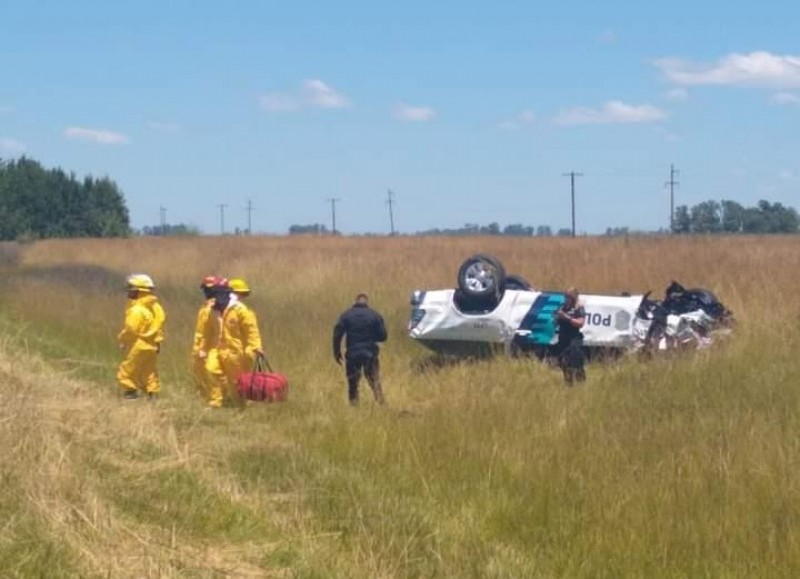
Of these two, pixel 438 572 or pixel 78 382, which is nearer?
pixel 438 572

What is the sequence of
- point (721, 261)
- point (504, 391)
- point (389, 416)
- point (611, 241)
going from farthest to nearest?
point (611, 241) → point (721, 261) → point (504, 391) → point (389, 416)

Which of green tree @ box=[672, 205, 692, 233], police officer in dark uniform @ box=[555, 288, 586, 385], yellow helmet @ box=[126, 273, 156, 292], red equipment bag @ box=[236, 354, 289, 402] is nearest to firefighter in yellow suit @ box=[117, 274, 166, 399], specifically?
yellow helmet @ box=[126, 273, 156, 292]

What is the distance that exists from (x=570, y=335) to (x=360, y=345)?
2514 millimetres

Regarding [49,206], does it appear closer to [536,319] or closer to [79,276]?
[79,276]

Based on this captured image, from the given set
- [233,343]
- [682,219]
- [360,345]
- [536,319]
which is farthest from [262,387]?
[682,219]

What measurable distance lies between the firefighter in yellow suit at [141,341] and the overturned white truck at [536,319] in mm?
3572

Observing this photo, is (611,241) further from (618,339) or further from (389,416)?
(389,416)

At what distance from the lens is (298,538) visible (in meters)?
8.33

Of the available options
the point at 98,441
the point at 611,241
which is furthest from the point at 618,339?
the point at 611,241

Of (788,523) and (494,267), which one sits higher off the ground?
(494,267)

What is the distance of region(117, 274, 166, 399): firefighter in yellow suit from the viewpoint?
49.5ft

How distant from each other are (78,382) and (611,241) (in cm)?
1712

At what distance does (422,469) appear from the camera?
10625 mm

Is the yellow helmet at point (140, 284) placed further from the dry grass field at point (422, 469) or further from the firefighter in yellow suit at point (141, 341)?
the dry grass field at point (422, 469)
